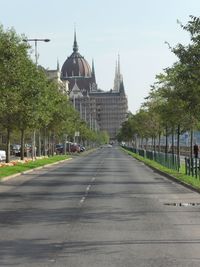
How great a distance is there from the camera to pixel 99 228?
536 inches

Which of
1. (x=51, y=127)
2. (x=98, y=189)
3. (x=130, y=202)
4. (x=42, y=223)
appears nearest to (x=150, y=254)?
(x=42, y=223)

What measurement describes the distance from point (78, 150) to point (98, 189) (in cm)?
8475

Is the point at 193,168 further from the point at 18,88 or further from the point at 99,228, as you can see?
the point at 99,228

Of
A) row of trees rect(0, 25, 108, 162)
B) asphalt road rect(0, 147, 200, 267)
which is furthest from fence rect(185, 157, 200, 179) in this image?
row of trees rect(0, 25, 108, 162)

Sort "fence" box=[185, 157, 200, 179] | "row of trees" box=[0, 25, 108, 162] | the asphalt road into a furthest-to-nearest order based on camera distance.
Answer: "row of trees" box=[0, 25, 108, 162] < "fence" box=[185, 157, 200, 179] < the asphalt road

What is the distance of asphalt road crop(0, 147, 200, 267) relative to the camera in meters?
9.93

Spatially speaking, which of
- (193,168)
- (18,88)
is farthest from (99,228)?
(18,88)

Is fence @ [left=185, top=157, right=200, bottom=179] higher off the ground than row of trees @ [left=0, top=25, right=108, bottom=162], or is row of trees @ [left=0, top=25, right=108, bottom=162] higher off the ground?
row of trees @ [left=0, top=25, right=108, bottom=162]

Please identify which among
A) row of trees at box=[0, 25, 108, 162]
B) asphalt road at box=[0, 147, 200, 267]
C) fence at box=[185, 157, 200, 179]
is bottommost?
asphalt road at box=[0, 147, 200, 267]

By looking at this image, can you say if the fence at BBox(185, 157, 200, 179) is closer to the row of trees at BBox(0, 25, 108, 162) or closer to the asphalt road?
the asphalt road

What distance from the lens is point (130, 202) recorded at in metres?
19.8

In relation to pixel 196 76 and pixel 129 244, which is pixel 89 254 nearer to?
pixel 129 244

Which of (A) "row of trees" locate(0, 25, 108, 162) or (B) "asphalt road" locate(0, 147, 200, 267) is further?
(A) "row of trees" locate(0, 25, 108, 162)

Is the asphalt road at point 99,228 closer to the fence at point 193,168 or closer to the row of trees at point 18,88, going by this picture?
the fence at point 193,168
